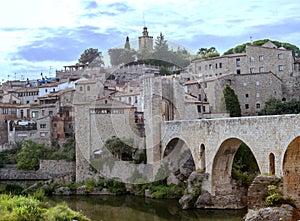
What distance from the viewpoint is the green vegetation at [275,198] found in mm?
19891

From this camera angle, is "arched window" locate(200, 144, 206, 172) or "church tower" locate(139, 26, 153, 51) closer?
"arched window" locate(200, 144, 206, 172)

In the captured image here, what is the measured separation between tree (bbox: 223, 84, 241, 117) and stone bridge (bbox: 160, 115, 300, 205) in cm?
776

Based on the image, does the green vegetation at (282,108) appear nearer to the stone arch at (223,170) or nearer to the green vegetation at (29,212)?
the stone arch at (223,170)

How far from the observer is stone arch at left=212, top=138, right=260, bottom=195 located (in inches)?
1038

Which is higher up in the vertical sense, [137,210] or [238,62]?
[238,62]

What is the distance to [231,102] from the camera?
3853 cm

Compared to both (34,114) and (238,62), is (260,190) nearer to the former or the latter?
(238,62)

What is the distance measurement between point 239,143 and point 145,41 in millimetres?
42777

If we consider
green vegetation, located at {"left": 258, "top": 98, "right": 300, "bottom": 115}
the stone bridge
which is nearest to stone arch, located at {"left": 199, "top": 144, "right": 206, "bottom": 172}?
the stone bridge

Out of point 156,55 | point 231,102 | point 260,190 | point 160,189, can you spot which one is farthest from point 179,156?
point 156,55

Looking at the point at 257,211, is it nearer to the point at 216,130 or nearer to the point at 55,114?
the point at 216,130

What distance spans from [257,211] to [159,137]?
46.2 feet

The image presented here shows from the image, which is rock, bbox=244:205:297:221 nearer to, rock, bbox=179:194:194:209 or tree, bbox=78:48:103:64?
rock, bbox=179:194:194:209

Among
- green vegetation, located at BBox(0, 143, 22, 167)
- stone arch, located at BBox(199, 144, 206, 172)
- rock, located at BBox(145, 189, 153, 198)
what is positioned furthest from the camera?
green vegetation, located at BBox(0, 143, 22, 167)
